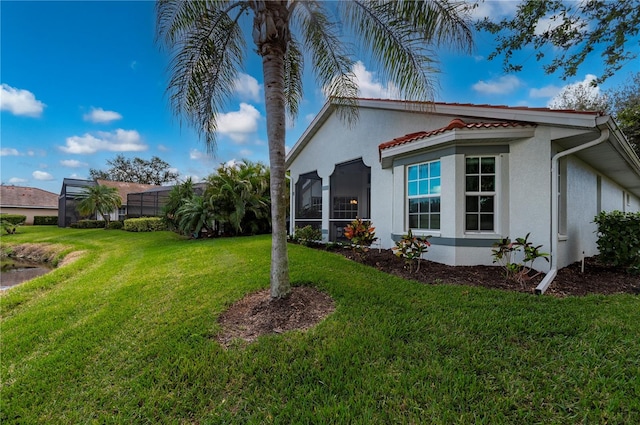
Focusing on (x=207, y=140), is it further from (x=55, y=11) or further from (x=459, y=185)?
(x=55, y=11)

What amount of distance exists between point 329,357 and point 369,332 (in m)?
0.68

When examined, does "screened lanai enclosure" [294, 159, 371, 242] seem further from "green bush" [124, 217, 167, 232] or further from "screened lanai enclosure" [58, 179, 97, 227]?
"screened lanai enclosure" [58, 179, 97, 227]

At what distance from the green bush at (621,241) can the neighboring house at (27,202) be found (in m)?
53.8

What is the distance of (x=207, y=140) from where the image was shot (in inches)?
234

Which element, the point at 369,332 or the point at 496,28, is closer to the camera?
the point at 369,332

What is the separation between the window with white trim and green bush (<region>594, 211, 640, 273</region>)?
297cm

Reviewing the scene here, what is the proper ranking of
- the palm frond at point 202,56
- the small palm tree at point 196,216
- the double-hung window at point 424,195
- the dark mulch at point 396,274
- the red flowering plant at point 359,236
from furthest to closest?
the small palm tree at point 196,216, the red flowering plant at point 359,236, the double-hung window at point 424,195, the palm frond at point 202,56, the dark mulch at point 396,274

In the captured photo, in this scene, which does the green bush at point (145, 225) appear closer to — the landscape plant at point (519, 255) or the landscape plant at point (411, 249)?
the landscape plant at point (411, 249)

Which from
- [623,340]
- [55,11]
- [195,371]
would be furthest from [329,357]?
[55,11]

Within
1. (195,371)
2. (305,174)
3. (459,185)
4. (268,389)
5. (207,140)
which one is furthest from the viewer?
(305,174)

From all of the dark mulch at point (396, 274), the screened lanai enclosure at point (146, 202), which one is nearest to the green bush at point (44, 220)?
the screened lanai enclosure at point (146, 202)

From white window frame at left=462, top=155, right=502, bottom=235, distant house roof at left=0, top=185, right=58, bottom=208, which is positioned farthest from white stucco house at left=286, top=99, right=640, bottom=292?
distant house roof at left=0, top=185, right=58, bottom=208

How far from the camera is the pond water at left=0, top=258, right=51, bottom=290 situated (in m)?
9.66

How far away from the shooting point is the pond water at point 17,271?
9.66 meters
